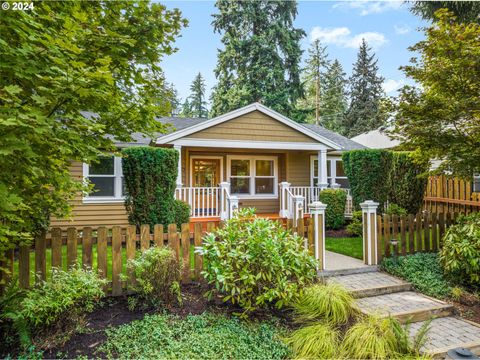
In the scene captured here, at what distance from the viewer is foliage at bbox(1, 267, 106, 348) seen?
3211mm

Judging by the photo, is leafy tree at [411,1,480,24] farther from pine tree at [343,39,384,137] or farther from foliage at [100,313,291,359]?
pine tree at [343,39,384,137]

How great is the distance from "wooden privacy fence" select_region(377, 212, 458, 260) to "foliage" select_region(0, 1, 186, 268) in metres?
4.85

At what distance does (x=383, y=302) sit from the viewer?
4.79m

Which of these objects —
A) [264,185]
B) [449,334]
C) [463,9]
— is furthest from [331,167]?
[449,334]

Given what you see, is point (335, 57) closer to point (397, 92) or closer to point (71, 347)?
point (397, 92)

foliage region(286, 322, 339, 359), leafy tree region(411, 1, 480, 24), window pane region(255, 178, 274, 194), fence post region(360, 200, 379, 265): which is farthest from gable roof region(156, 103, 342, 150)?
foliage region(286, 322, 339, 359)

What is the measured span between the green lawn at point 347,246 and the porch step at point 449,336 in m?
2.42

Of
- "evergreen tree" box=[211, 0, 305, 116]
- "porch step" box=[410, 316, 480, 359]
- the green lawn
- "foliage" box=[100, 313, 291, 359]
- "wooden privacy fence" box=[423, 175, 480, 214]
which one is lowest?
"porch step" box=[410, 316, 480, 359]

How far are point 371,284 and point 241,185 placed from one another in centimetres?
800

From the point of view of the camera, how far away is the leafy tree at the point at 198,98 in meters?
42.3

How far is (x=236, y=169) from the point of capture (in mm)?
12773

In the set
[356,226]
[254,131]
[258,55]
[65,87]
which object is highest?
[258,55]

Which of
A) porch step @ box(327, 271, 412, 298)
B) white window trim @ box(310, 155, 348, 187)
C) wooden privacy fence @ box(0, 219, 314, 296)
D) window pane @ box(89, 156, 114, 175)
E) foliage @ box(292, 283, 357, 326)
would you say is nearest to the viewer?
foliage @ box(292, 283, 357, 326)

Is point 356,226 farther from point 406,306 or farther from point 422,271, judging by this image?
point 406,306
